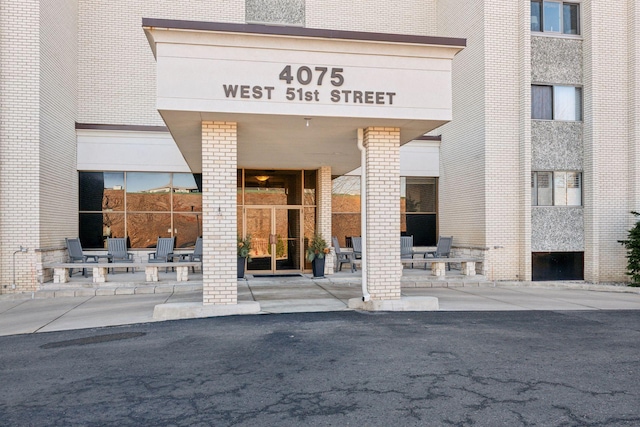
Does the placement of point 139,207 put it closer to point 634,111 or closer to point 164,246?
point 164,246

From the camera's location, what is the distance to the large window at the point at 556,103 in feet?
55.8

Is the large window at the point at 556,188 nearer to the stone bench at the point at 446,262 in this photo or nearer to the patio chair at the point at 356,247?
the stone bench at the point at 446,262

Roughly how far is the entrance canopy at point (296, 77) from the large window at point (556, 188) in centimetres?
850

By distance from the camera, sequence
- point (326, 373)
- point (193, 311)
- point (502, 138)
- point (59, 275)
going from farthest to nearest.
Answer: point (502, 138) < point (59, 275) < point (193, 311) < point (326, 373)

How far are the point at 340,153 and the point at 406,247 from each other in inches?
226

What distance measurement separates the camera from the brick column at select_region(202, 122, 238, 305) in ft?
31.1

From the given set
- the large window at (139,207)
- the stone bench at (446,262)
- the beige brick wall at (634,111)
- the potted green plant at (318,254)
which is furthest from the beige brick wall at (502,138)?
the large window at (139,207)

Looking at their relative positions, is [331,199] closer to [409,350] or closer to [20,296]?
[20,296]

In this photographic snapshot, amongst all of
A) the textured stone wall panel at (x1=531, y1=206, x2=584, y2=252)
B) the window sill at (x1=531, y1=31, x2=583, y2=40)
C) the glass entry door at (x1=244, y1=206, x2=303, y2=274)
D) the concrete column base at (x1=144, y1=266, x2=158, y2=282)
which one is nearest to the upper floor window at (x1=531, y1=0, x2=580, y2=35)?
the window sill at (x1=531, y1=31, x2=583, y2=40)

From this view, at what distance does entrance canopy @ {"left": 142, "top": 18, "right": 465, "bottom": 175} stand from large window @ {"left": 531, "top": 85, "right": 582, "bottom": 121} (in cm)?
863

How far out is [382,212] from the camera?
10.2 m

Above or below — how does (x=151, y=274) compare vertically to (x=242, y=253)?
below

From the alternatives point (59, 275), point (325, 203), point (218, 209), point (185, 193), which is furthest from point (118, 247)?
point (218, 209)

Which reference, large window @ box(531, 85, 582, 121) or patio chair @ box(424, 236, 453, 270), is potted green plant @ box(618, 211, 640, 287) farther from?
patio chair @ box(424, 236, 453, 270)
